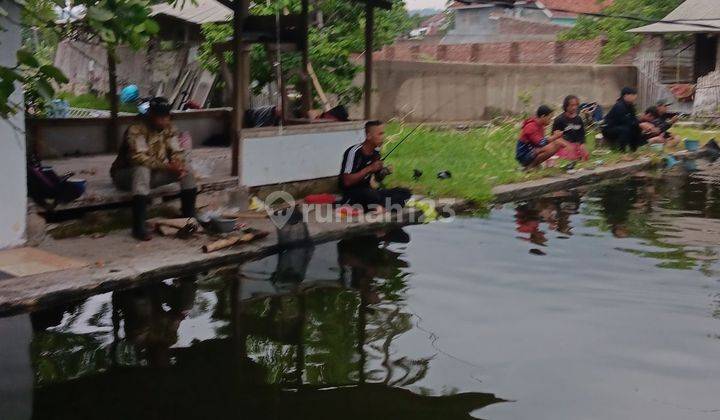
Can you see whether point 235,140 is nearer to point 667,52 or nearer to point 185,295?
point 185,295

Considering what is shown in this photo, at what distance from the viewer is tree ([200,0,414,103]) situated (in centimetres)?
1473

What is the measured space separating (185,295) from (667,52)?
23.4 meters

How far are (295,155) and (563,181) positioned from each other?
4781 mm

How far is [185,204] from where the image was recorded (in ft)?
30.7

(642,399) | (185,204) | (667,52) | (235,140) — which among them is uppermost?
(667,52)

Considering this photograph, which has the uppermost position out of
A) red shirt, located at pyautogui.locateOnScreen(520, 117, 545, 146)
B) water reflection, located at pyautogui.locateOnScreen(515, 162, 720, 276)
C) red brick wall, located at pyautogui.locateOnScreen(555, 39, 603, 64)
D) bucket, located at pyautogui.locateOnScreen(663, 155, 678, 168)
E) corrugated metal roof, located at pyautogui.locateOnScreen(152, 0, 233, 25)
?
red brick wall, located at pyautogui.locateOnScreen(555, 39, 603, 64)

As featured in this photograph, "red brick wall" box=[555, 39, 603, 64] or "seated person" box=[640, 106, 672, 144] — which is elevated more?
"red brick wall" box=[555, 39, 603, 64]

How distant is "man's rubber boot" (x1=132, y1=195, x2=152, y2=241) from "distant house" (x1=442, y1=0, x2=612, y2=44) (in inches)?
1347

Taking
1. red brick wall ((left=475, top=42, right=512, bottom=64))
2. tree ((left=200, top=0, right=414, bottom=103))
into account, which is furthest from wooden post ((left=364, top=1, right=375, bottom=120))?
red brick wall ((left=475, top=42, right=512, bottom=64))

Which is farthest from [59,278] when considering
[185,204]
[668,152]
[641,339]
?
[668,152]

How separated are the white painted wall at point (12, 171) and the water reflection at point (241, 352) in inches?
60.6

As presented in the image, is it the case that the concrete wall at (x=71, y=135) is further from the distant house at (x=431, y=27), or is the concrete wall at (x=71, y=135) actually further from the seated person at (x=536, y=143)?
the distant house at (x=431, y=27)

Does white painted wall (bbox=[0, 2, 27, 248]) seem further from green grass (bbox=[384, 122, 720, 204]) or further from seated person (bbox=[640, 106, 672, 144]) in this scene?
seated person (bbox=[640, 106, 672, 144])

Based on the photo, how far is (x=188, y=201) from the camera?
934 cm
